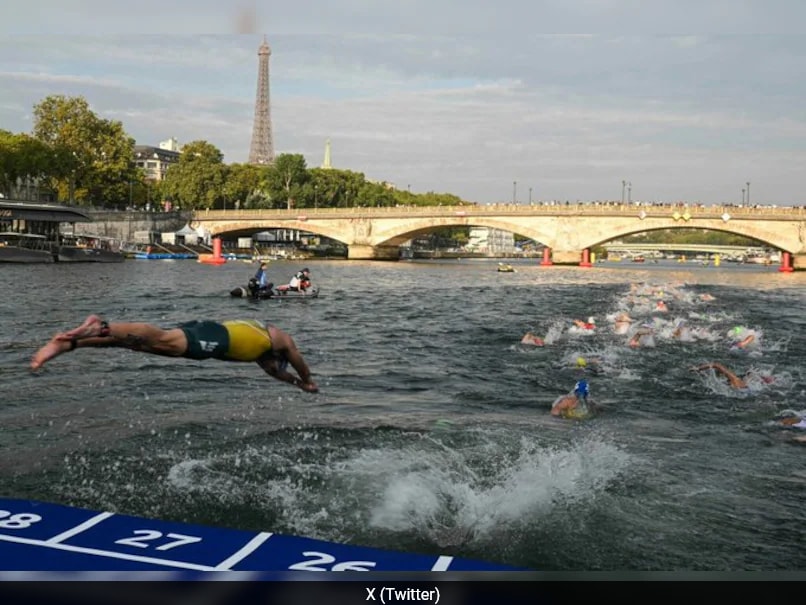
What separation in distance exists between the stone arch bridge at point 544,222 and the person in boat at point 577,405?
7594 cm

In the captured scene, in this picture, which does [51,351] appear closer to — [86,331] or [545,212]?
[86,331]

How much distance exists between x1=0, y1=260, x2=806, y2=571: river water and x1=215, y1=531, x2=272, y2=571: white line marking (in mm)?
2267

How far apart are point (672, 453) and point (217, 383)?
1041 cm

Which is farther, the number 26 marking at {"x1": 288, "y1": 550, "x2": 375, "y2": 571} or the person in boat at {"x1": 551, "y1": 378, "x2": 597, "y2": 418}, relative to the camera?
the person in boat at {"x1": 551, "y1": 378, "x2": 597, "y2": 418}

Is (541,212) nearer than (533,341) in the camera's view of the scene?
No

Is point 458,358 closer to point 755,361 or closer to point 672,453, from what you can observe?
point 755,361

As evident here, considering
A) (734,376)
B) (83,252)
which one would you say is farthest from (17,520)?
(83,252)

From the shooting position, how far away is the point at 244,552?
6.34 metres

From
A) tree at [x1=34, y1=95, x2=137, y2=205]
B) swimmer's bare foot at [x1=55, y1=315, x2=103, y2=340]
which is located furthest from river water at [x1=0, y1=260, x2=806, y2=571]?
tree at [x1=34, y1=95, x2=137, y2=205]

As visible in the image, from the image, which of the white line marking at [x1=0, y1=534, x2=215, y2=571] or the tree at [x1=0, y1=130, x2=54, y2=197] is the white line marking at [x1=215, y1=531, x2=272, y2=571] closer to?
the white line marking at [x1=0, y1=534, x2=215, y2=571]

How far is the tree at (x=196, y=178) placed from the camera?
124125 mm

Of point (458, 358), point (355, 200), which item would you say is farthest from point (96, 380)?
point (355, 200)

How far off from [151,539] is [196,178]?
12283 centimetres

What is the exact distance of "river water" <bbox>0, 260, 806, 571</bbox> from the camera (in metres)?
9.34
